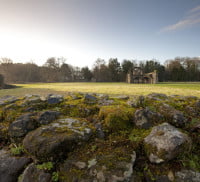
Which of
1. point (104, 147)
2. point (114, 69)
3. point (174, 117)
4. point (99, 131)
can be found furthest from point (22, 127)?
point (114, 69)

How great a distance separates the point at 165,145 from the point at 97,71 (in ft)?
180

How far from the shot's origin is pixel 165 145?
144 centimetres

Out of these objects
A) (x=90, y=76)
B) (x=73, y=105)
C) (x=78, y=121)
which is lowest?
(x=78, y=121)

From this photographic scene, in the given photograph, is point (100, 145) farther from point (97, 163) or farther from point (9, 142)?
point (9, 142)

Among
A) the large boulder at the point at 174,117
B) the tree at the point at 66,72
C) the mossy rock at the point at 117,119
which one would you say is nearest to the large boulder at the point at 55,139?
the mossy rock at the point at 117,119

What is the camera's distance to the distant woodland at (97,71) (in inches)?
1850

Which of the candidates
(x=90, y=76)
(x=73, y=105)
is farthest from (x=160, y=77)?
(x=73, y=105)

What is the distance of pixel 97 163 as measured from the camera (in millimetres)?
1395

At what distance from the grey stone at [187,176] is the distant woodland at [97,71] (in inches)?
1687

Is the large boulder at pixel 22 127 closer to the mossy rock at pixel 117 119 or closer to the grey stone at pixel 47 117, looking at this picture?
the grey stone at pixel 47 117

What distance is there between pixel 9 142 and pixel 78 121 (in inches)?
52.1

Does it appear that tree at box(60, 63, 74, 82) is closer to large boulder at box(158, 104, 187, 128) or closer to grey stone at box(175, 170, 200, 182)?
large boulder at box(158, 104, 187, 128)

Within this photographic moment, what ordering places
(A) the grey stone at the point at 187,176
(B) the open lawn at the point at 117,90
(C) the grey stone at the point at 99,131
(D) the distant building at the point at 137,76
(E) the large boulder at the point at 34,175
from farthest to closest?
(D) the distant building at the point at 137,76 < (B) the open lawn at the point at 117,90 < (C) the grey stone at the point at 99,131 < (E) the large boulder at the point at 34,175 < (A) the grey stone at the point at 187,176

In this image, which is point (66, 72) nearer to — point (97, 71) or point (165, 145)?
point (97, 71)
